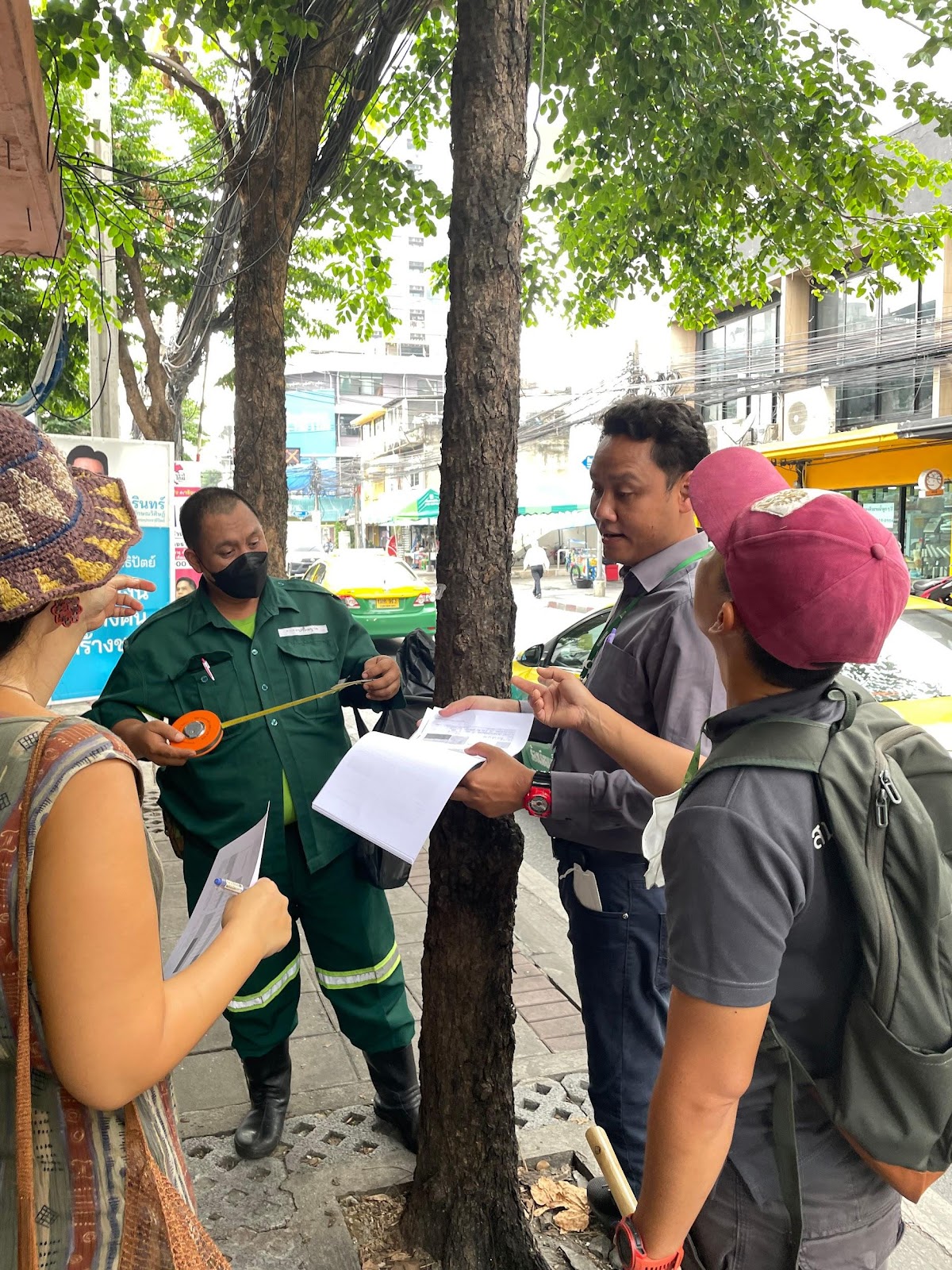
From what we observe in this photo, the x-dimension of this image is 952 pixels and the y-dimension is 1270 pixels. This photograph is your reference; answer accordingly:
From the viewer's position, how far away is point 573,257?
22.7ft

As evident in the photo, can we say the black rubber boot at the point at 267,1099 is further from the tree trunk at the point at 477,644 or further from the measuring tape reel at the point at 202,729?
the measuring tape reel at the point at 202,729

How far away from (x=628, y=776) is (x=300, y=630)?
1.35 metres

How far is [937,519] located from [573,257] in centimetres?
1175

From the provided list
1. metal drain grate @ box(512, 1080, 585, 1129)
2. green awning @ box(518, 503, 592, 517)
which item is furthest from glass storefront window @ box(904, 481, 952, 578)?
metal drain grate @ box(512, 1080, 585, 1129)

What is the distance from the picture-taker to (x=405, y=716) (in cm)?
301

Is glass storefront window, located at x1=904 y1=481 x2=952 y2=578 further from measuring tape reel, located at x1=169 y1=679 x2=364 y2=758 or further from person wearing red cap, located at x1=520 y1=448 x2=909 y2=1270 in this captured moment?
person wearing red cap, located at x1=520 y1=448 x2=909 y2=1270

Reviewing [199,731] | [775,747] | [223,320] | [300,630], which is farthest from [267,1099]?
[223,320]

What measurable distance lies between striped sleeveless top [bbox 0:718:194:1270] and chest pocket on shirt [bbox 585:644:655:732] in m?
1.25

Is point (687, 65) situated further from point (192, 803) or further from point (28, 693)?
point (28, 693)

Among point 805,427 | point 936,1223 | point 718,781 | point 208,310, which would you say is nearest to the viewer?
point 718,781

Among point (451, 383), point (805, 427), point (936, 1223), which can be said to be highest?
point (805, 427)

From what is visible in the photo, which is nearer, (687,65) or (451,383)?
(451,383)

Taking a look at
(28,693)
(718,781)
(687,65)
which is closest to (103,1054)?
(28,693)

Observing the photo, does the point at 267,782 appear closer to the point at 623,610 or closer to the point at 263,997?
the point at 263,997
